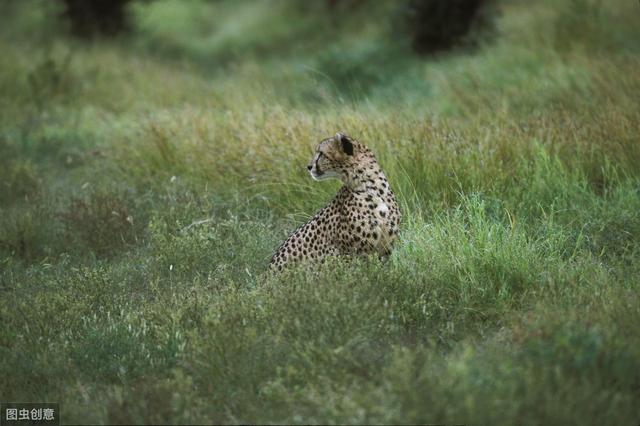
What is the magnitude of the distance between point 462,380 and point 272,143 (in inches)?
142

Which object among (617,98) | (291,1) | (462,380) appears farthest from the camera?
(291,1)

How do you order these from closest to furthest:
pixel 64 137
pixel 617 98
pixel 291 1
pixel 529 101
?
pixel 617 98, pixel 529 101, pixel 64 137, pixel 291 1

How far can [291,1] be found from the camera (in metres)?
18.8

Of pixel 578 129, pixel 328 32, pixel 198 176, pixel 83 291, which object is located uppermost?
pixel 328 32

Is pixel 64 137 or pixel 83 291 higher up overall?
pixel 64 137

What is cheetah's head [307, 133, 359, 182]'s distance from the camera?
483cm

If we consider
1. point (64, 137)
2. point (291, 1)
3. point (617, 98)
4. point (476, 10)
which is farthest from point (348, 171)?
point (291, 1)

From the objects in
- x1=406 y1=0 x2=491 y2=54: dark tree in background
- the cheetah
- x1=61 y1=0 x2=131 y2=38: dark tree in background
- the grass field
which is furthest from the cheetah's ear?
x1=61 y1=0 x2=131 y2=38: dark tree in background

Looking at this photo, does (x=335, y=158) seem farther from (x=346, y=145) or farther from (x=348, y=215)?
(x=348, y=215)

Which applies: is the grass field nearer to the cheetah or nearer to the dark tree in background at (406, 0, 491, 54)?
the cheetah

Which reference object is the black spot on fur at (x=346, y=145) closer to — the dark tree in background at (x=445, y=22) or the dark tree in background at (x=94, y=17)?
the dark tree in background at (x=445, y=22)

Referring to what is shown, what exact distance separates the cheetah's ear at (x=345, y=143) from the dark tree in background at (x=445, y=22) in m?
7.70

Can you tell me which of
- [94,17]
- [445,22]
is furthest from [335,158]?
[94,17]

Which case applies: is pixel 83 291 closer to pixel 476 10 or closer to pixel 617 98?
pixel 617 98
